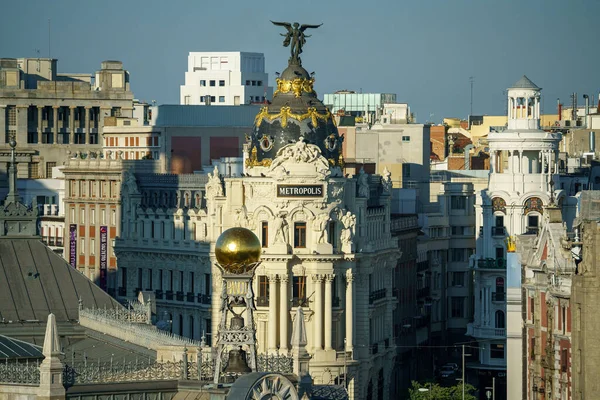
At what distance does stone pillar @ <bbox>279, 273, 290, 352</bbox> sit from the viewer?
170625 millimetres

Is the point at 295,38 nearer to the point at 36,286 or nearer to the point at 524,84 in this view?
the point at 524,84

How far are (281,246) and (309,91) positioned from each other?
10.4m

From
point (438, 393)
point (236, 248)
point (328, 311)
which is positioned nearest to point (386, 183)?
point (328, 311)

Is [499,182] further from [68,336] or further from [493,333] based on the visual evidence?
[68,336]

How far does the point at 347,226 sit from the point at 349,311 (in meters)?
4.66

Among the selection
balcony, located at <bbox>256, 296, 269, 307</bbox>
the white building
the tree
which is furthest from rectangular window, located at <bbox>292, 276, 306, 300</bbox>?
the white building

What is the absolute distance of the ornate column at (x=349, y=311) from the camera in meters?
174

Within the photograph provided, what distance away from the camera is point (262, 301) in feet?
566

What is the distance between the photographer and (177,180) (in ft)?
651

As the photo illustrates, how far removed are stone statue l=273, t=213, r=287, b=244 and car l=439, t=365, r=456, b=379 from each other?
23.3 metres

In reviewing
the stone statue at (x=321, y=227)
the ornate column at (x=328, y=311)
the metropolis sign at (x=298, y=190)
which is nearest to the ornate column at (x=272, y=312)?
the ornate column at (x=328, y=311)

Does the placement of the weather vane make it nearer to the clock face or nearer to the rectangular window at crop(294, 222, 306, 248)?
the rectangular window at crop(294, 222, 306, 248)

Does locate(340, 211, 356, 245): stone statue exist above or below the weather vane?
below

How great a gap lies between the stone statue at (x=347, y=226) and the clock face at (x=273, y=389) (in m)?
86.7
